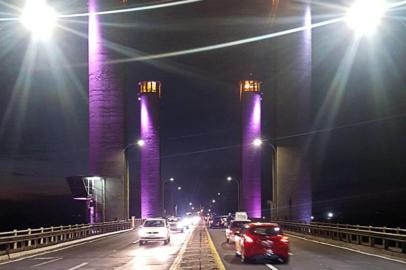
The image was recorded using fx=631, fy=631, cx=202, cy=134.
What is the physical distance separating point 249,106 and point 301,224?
2658 inches

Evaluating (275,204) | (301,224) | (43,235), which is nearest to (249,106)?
(275,204)

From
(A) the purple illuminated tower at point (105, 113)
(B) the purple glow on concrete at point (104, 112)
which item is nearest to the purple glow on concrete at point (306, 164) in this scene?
(A) the purple illuminated tower at point (105, 113)

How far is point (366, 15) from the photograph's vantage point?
1482 cm

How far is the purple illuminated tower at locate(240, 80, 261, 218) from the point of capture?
4368 inches

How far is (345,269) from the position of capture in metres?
19.8

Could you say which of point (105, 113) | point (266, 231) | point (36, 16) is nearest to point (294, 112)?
point (105, 113)

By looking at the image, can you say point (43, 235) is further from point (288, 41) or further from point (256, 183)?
point (256, 183)

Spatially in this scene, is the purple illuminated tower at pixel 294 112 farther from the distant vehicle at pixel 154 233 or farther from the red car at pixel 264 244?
the red car at pixel 264 244

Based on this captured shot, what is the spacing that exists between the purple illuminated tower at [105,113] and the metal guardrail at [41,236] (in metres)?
19.8

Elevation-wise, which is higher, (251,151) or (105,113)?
(105,113)

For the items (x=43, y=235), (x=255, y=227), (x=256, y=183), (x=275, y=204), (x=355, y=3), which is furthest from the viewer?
(x=256, y=183)

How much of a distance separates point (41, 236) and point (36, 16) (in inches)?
772

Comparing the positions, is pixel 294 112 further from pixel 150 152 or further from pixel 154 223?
pixel 150 152

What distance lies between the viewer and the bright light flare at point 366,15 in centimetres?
1455
